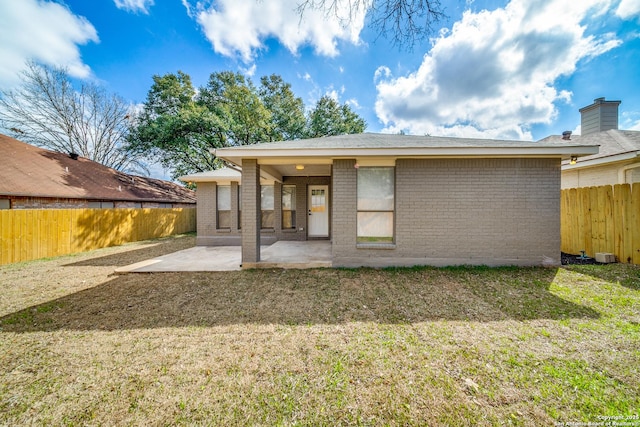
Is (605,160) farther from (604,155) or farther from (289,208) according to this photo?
(289,208)

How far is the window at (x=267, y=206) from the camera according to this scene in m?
9.27

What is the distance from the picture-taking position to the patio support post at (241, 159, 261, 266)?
565 cm

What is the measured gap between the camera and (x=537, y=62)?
8.38m

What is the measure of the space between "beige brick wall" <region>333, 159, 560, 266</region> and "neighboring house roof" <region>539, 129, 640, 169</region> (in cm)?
243

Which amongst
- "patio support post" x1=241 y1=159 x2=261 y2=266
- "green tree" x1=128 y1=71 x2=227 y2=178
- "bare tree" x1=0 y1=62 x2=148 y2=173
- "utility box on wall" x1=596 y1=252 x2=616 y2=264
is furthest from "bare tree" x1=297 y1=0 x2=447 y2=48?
"bare tree" x1=0 y1=62 x2=148 y2=173

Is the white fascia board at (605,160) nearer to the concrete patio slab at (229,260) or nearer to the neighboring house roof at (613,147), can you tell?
the neighboring house roof at (613,147)

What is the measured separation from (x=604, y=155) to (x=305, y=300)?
10.0m

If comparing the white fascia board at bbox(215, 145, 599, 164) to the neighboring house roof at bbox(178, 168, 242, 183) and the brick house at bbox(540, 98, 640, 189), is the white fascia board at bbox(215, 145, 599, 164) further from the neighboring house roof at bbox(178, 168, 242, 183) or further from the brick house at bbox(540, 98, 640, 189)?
the neighboring house roof at bbox(178, 168, 242, 183)

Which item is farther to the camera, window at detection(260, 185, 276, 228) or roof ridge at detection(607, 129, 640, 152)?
window at detection(260, 185, 276, 228)

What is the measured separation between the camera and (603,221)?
5.77 meters

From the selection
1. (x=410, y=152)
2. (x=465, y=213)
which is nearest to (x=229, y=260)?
(x=410, y=152)

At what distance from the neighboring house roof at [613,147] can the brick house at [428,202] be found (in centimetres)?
256

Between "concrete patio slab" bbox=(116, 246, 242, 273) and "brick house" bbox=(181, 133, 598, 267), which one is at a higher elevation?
"brick house" bbox=(181, 133, 598, 267)

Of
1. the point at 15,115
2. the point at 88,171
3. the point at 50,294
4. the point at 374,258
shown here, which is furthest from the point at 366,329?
the point at 15,115
